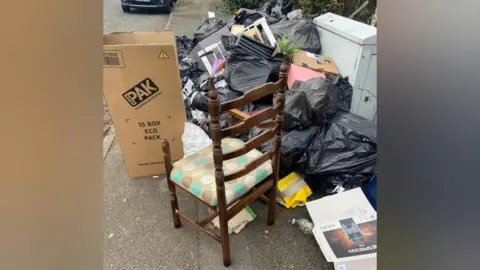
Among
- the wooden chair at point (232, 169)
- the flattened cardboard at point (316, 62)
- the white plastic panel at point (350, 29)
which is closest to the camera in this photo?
the wooden chair at point (232, 169)

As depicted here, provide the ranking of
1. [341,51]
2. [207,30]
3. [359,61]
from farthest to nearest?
[207,30] → [341,51] → [359,61]

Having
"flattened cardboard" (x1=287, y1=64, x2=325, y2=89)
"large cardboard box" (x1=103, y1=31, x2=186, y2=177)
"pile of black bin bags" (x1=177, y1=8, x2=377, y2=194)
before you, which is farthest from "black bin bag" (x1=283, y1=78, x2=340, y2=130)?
"large cardboard box" (x1=103, y1=31, x2=186, y2=177)

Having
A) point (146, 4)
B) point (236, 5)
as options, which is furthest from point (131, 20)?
point (236, 5)

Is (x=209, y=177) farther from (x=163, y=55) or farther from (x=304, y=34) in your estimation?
(x=304, y=34)

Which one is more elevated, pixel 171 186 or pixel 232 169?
pixel 232 169

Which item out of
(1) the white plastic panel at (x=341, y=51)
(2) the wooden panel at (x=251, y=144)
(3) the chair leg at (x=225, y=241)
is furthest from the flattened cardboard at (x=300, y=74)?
(3) the chair leg at (x=225, y=241)

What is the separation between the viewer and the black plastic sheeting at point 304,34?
313 cm

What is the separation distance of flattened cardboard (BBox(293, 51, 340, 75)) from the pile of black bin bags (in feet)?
0.46

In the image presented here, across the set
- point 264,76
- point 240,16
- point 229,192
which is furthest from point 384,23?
point 240,16

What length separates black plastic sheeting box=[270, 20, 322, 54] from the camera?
313cm

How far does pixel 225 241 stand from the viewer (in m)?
1.76

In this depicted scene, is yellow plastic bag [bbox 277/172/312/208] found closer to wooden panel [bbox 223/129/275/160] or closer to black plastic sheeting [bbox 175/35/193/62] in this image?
wooden panel [bbox 223/129/275/160]

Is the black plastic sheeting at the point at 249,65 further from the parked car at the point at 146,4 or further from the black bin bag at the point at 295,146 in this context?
the parked car at the point at 146,4

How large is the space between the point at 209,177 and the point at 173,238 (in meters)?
0.56
